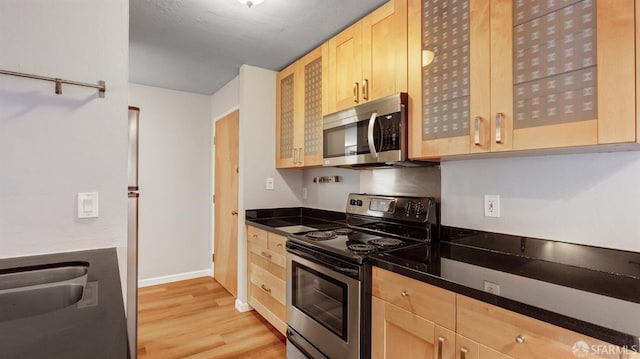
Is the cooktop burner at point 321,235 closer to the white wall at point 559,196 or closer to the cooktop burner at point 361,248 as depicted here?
the cooktop burner at point 361,248

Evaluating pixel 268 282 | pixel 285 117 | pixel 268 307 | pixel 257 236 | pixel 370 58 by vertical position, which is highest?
pixel 370 58

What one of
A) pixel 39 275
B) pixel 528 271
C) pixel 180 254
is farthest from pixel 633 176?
pixel 180 254

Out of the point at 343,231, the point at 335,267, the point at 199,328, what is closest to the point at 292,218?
the point at 343,231

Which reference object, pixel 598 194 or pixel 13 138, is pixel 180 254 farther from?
pixel 598 194

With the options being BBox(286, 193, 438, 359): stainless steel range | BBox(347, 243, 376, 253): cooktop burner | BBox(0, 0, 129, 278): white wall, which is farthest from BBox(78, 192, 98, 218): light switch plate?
BBox(347, 243, 376, 253): cooktop burner

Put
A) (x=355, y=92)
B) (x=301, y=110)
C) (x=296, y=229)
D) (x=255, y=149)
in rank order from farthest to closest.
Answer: (x=255, y=149) < (x=301, y=110) < (x=296, y=229) < (x=355, y=92)

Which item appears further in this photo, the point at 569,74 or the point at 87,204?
the point at 87,204

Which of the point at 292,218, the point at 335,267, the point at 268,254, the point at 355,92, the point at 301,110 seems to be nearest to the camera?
the point at 335,267

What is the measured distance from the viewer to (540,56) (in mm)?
1210

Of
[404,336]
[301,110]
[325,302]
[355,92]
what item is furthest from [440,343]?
[301,110]

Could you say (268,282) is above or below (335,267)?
below

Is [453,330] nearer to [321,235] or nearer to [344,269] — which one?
[344,269]

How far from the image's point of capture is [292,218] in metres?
3.07

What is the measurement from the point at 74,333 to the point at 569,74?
5.43ft
